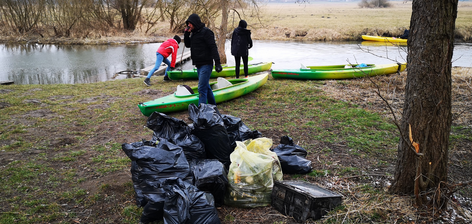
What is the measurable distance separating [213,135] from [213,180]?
0.72m

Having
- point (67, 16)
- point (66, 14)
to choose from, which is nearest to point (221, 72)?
point (67, 16)

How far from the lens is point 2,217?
290 centimetres

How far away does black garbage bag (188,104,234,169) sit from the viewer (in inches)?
141

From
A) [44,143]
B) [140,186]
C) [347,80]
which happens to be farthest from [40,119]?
[347,80]

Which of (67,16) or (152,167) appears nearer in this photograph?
(152,167)

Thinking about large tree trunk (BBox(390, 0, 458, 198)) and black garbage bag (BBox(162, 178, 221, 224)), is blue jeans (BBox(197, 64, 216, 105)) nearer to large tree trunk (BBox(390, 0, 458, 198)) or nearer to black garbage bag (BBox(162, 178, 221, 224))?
black garbage bag (BBox(162, 178, 221, 224))

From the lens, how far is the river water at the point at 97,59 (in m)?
12.5

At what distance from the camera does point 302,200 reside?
2750 millimetres

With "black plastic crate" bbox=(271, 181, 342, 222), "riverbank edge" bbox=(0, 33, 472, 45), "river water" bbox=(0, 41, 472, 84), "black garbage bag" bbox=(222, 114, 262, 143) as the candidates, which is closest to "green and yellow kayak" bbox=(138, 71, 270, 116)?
"black garbage bag" bbox=(222, 114, 262, 143)

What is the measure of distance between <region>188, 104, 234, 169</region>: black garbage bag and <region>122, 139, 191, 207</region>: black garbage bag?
53 centimetres

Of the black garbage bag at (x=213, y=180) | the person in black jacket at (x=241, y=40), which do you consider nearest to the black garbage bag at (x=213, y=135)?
the black garbage bag at (x=213, y=180)

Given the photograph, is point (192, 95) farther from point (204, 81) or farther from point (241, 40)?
point (241, 40)

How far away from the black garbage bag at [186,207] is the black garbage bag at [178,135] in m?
0.76

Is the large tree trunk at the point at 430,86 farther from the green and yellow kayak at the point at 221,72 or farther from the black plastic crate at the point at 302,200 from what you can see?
the green and yellow kayak at the point at 221,72
